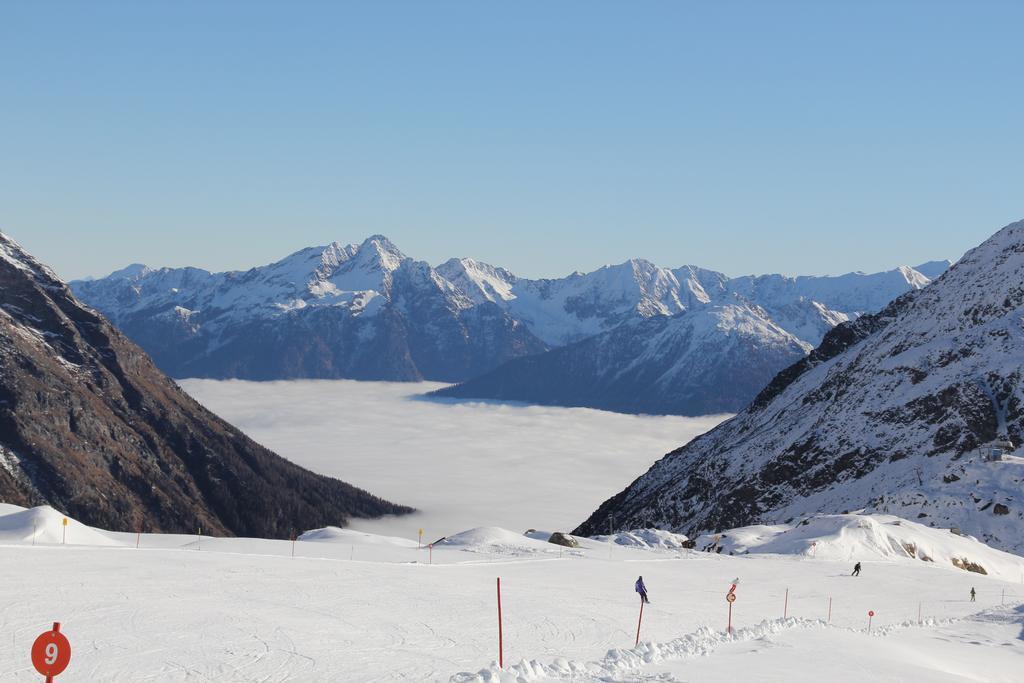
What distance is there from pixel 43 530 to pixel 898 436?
369 ft

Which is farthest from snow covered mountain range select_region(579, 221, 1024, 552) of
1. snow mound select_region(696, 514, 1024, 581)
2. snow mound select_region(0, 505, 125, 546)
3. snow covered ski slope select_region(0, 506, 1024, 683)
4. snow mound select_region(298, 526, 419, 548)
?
snow mound select_region(0, 505, 125, 546)

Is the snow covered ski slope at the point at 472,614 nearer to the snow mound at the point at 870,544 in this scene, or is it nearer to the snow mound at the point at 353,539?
the snow mound at the point at 353,539

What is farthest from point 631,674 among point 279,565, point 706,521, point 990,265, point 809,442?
point 990,265

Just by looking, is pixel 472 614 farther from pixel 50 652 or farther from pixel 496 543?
pixel 496 543

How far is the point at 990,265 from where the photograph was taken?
177m

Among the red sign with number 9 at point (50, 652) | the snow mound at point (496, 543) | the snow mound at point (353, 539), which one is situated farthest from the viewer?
the snow mound at point (353, 539)

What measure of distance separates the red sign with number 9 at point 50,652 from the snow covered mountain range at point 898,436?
105427mm

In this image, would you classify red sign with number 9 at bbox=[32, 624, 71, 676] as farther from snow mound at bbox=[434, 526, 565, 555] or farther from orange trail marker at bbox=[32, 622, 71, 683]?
snow mound at bbox=[434, 526, 565, 555]

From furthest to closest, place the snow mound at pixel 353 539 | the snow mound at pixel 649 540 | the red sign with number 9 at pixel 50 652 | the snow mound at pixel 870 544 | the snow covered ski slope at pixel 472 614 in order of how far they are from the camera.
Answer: the snow mound at pixel 649 540 < the snow mound at pixel 870 544 < the snow mound at pixel 353 539 < the snow covered ski slope at pixel 472 614 < the red sign with number 9 at pixel 50 652

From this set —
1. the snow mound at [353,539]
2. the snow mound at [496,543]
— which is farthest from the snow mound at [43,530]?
the snow mound at [496,543]

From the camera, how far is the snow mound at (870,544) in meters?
89.7

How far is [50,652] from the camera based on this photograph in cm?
2027

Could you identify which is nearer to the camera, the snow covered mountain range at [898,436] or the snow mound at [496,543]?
the snow mound at [496,543]

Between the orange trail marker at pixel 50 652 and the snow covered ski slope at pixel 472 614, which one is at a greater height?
the orange trail marker at pixel 50 652
